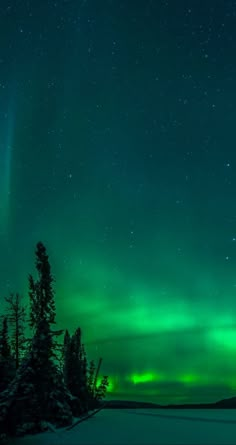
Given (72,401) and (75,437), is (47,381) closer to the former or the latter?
(75,437)

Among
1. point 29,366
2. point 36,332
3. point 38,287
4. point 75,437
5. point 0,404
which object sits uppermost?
point 38,287

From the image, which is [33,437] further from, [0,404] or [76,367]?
[76,367]

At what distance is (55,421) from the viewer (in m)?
38.5

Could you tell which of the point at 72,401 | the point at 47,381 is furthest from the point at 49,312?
the point at 72,401

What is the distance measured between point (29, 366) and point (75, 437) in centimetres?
614

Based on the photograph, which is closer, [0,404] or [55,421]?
[0,404]

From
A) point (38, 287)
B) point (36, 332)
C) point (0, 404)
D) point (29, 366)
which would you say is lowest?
point (0, 404)

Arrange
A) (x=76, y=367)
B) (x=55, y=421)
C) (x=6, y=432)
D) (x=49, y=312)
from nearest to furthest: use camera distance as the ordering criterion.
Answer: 1. (x=6, y=432)
2. (x=55, y=421)
3. (x=49, y=312)
4. (x=76, y=367)

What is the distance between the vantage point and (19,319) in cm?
4766

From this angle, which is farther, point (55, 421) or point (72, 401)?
point (72, 401)

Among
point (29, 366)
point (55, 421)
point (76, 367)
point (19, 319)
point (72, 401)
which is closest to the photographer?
point (29, 366)

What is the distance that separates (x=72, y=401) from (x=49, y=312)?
15.1 metres

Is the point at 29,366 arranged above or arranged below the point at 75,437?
→ above

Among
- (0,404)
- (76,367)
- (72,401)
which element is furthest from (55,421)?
(76,367)
